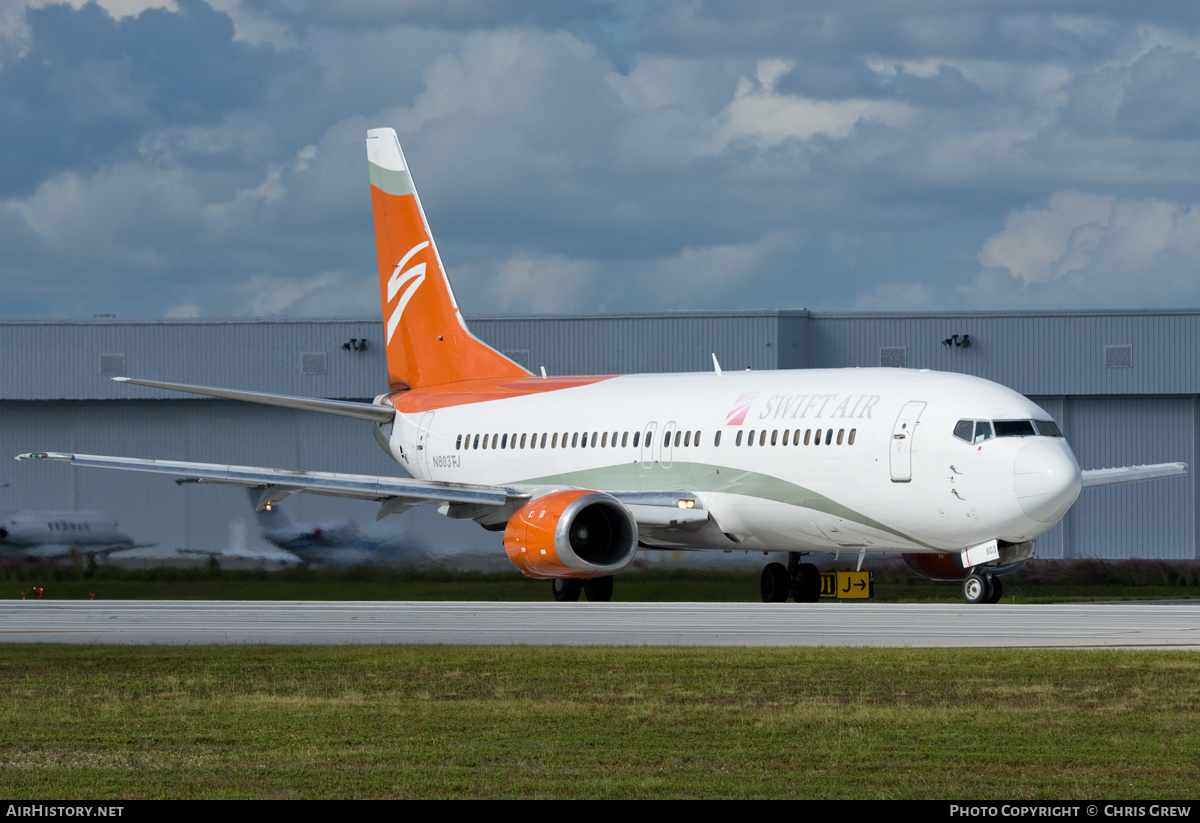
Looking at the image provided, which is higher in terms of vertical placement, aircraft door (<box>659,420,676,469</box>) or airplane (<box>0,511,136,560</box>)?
aircraft door (<box>659,420,676,469</box>)

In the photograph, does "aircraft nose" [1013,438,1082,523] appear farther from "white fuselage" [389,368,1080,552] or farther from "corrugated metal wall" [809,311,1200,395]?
"corrugated metal wall" [809,311,1200,395]

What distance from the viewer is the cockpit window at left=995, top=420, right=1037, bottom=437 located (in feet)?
86.5

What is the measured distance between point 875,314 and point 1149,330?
679cm

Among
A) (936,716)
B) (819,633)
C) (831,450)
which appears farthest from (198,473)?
(936,716)

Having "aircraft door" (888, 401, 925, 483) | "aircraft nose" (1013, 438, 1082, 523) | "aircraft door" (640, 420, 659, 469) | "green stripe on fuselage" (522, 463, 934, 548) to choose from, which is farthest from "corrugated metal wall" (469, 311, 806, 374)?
"aircraft nose" (1013, 438, 1082, 523)

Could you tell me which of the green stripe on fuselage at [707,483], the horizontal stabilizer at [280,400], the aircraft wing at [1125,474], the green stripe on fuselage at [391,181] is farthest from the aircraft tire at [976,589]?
the green stripe on fuselage at [391,181]

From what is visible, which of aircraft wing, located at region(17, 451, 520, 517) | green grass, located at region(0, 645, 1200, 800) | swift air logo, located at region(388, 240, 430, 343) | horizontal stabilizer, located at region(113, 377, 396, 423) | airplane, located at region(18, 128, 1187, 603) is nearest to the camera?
green grass, located at region(0, 645, 1200, 800)

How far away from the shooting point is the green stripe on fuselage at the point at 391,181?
37.6m

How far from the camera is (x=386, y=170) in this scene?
3812 cm

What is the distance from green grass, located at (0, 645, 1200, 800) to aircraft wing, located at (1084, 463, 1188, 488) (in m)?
13.4

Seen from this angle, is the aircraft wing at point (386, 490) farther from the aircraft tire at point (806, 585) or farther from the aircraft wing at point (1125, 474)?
the aircraft wing at point (1125, 474)

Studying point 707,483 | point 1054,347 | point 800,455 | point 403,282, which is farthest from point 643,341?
point 800,455

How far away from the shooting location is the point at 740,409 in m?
29.9

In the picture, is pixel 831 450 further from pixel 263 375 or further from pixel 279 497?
pixel 263 375
